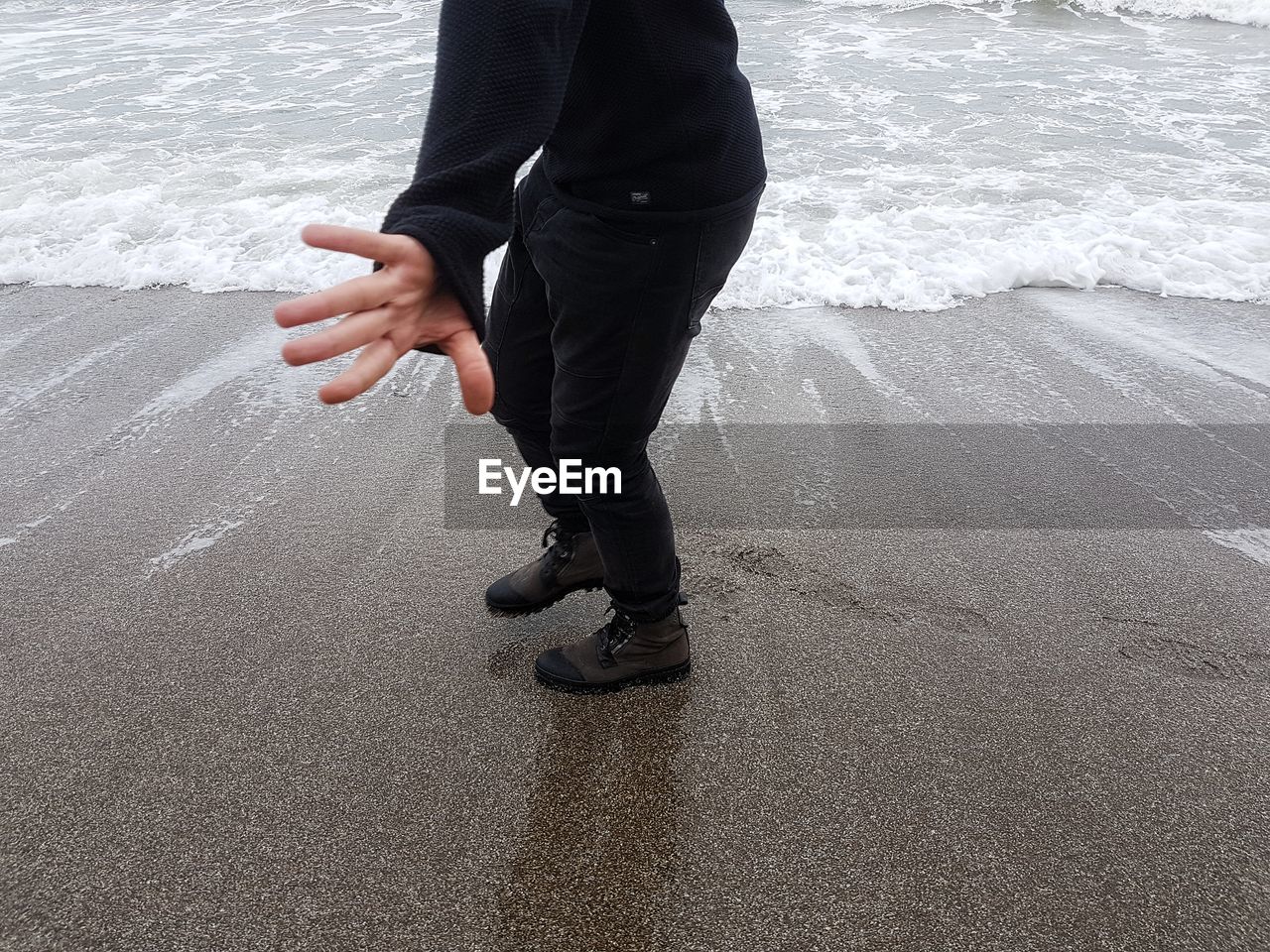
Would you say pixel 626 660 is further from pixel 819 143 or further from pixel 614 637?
pixel 819 143

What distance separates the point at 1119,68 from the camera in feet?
31.5

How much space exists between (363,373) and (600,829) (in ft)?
3.82

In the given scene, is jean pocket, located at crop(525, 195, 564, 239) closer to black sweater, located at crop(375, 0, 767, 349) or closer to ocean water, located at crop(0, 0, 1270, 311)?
black sweater, located at crop(375, 0, 767, 349)

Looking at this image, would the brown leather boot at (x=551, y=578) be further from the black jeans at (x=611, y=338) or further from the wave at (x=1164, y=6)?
the wave at (x=1164, y=6)

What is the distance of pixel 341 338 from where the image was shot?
0.98m

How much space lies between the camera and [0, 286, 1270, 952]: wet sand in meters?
1.58

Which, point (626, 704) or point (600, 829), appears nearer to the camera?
point (600, 829)

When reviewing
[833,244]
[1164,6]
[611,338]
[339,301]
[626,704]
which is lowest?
[626,704]

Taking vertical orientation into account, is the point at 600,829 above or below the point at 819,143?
below

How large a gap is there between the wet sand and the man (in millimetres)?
241

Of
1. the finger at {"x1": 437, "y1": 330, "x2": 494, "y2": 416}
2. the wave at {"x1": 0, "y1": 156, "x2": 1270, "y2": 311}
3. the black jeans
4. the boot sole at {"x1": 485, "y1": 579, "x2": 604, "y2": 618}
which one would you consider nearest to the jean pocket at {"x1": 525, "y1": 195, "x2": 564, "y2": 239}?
the black jeans

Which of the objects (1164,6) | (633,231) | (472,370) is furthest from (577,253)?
(1164,6)

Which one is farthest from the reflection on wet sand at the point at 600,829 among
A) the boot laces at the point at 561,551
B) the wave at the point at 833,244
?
the wave at the point at 833,244

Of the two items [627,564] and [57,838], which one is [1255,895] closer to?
[627,564]
